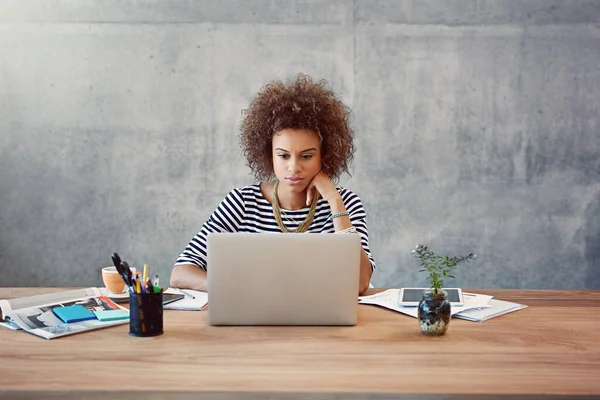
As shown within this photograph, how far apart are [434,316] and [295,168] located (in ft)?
3.26

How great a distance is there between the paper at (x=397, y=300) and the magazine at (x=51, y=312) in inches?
28.1

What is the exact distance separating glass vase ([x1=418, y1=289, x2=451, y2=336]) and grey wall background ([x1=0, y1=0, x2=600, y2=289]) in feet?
8.69

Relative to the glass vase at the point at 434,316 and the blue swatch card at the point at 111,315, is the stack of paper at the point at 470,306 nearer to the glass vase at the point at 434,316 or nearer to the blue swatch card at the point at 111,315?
the glass vase at the point at 434,316

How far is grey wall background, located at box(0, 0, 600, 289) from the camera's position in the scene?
4148mm

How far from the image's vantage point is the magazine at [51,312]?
1583 mm

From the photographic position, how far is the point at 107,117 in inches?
164

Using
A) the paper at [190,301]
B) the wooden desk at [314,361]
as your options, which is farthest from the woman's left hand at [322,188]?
the wooden desk at [314,361]

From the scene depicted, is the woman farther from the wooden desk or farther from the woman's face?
the wooden desk

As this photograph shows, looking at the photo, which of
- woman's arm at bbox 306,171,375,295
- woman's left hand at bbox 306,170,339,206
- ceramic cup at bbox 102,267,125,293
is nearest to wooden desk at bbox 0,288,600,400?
ceramic cup at bbox 102,267,125,293

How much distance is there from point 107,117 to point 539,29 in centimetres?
279

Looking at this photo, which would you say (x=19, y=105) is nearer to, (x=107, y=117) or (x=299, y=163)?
(x=107, y=117)

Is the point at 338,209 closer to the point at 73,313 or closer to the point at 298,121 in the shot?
the point at 298,121

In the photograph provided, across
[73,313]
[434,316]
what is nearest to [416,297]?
[434,316]

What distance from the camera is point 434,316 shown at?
1546mm
